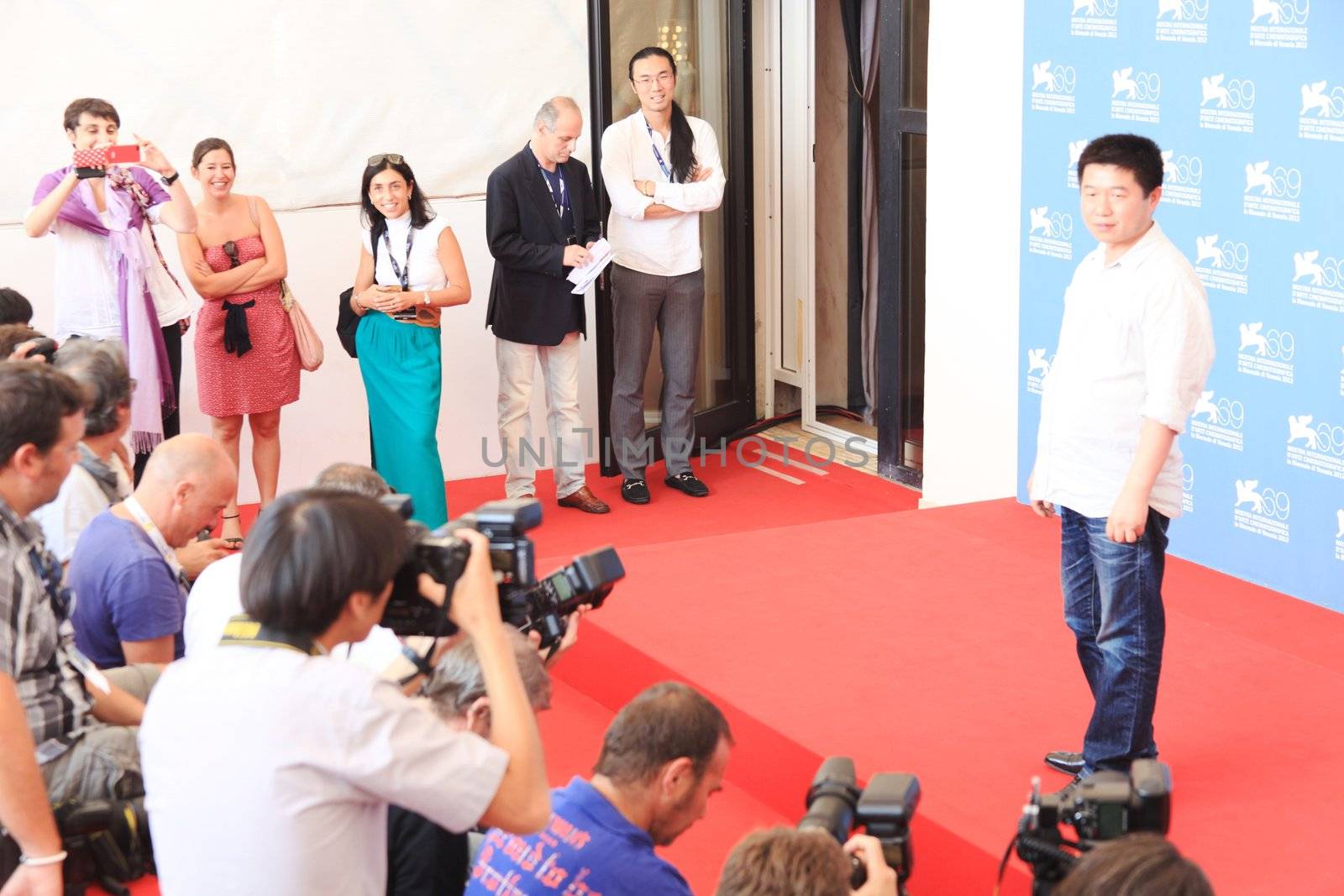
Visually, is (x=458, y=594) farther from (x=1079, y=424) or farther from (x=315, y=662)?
(x=1079, y=424)

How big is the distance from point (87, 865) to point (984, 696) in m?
1.90

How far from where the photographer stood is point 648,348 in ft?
19.7

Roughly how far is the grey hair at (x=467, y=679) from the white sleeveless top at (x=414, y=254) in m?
3.09

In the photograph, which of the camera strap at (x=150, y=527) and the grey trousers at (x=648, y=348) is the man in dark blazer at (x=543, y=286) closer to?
the grey trousers at (x=648, y=348)

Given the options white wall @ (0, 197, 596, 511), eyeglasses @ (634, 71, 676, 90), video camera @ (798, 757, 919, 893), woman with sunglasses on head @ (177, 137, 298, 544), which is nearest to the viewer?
video camera @ (798, 757, 919, 893)

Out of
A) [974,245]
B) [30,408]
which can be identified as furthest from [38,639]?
[974,245]

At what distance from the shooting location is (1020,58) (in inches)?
194

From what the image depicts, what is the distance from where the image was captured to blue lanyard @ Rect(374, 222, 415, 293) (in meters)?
5.31

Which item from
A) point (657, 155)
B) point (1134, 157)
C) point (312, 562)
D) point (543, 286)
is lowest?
point (543, 286)

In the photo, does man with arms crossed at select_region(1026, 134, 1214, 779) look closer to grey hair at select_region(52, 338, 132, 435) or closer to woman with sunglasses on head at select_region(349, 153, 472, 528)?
grey hair at select_region(52, 338, 132, 435)

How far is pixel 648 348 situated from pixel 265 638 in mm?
4377

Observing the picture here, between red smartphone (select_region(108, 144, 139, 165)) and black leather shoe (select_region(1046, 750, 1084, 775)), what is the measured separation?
A: 11.2 ft

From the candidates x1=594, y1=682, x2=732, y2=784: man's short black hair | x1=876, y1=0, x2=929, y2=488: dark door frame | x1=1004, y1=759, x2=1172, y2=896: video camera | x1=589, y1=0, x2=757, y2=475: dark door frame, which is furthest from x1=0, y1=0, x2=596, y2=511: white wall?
x1=1004, y1=759, x2=1172, y2=896: video camera

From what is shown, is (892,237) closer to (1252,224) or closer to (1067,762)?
(1252,224)
